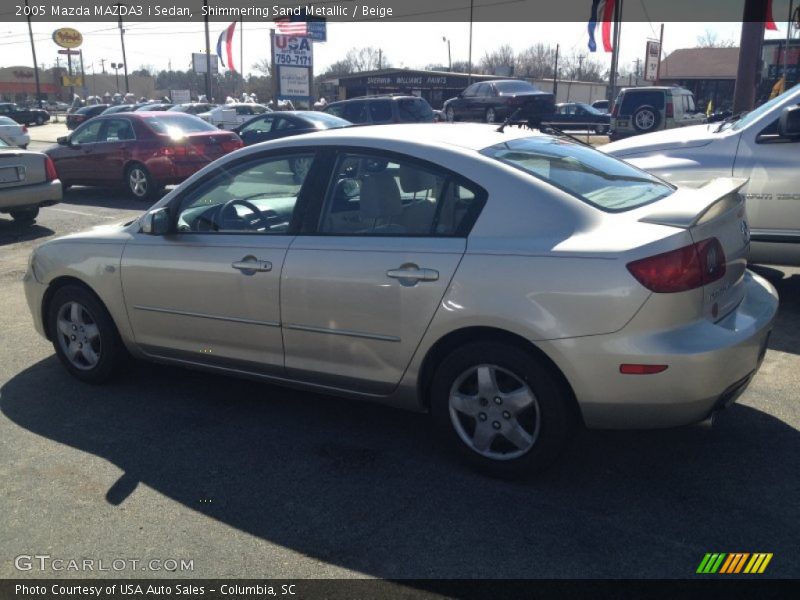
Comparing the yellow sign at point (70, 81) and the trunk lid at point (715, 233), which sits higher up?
the yellow sign at point (70, 81)

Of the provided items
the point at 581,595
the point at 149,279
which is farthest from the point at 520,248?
the point at 149,279

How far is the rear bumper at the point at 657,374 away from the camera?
10.2ft

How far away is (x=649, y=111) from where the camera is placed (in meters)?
20.3

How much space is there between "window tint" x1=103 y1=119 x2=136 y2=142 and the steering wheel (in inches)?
395

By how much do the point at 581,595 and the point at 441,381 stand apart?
1.17 metres

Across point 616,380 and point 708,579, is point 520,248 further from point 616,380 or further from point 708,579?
point 708,579

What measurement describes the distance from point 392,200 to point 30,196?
821 centimetres

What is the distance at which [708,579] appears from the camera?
2797 millimetres

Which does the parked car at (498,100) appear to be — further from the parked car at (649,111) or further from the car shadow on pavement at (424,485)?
the car shadow on pavement at (424,485)

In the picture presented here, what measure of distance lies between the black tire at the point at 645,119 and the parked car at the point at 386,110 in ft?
20.5

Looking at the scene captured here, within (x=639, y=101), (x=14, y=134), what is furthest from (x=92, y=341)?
(x=14, y=134)

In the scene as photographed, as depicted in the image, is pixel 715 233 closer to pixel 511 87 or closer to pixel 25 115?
pixel 511 87

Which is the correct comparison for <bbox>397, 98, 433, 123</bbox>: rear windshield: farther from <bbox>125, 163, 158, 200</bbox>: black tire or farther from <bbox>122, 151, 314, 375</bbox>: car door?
<bbox>122, 151, 314, 375</bbox>: car door

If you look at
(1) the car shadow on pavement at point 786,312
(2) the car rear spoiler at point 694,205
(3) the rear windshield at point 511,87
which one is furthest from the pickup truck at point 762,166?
(3) the rear windshield at point 511,87
